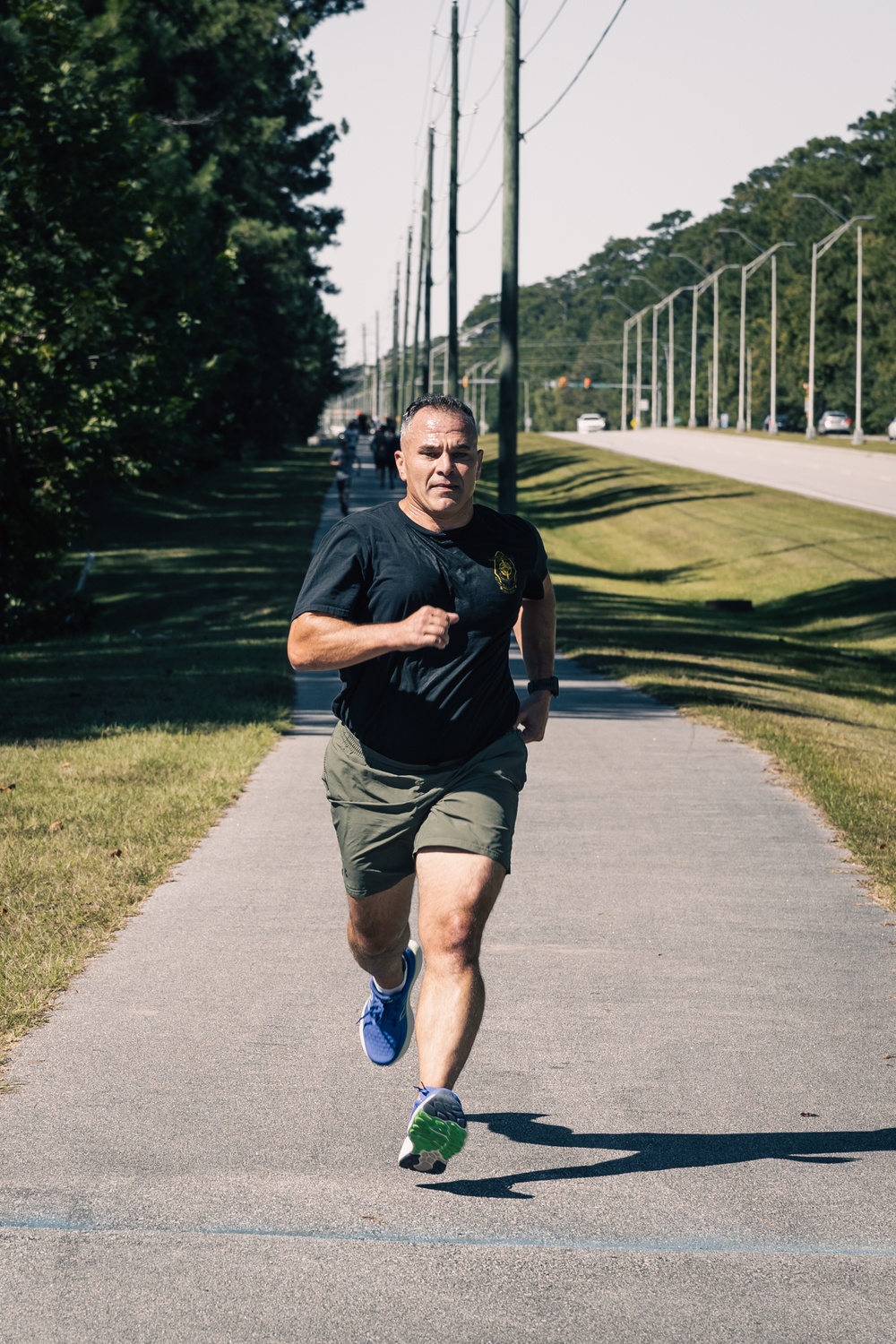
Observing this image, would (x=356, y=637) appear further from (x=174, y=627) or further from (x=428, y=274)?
(x=428, y=274)

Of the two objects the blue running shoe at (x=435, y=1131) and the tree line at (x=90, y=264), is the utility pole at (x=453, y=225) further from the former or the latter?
the blue running shoe at (x=435, y=1131)

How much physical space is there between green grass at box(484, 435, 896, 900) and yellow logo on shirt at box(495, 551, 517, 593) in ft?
13.2

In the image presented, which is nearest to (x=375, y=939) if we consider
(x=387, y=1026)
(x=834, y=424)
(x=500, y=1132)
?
(x=387, y=1026)

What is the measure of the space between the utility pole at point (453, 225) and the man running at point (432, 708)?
3455 centimetres

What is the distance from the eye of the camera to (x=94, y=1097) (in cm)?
558

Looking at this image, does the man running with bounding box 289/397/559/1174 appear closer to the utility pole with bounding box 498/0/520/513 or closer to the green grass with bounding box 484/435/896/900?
the green grass with bounding box 484/435/896/900

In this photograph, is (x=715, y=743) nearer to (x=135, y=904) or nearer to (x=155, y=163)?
(x=135, y=904)

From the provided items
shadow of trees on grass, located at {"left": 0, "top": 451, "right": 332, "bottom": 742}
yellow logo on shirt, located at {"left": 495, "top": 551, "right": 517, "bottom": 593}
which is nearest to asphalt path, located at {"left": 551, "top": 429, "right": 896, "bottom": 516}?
shadow of trees on grass, located at {"left": 0, "top": 451, "right": 332, "bottom": 742}

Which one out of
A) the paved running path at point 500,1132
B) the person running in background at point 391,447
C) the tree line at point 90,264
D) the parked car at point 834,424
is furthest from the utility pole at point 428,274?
the paved running path at point 500,1132

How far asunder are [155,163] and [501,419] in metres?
11.4

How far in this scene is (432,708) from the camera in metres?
5.12

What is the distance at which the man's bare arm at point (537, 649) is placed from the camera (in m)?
5.56

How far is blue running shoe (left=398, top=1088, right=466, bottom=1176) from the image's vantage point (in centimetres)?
477

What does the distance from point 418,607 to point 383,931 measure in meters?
1.03
